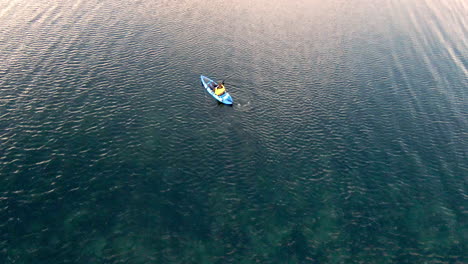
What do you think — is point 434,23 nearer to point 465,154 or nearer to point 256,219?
point 465,154

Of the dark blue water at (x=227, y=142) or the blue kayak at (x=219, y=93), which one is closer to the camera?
the dark blue water at (x=227, y=142)

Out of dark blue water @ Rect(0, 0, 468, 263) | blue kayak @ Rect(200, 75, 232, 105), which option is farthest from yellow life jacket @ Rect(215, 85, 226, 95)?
dark blue water @ Rect(0, 0, 468, 263)

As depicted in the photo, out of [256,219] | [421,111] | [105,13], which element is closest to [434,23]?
[421,111]

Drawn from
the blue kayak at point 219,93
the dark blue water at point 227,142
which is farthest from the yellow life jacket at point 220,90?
the dark blue water at point 227,142

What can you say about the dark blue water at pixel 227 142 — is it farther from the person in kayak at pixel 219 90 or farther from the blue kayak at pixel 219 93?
the person in kayak at pixel 219 90

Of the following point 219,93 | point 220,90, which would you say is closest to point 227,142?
point 219,93

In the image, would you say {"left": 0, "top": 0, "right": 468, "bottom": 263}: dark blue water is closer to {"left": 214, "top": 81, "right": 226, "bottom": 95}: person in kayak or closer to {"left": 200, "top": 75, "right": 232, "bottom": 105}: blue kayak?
{"left": 200, "top": 75, "right": 232, "bottom": 105}: blue kayak

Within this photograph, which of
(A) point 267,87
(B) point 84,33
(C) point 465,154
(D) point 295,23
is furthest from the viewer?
(D) point 295,23

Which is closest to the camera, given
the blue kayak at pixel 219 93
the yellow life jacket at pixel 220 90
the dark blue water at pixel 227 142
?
the dark blue water at pixel 227 142
